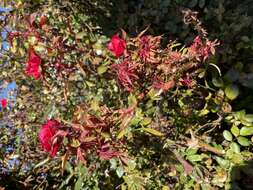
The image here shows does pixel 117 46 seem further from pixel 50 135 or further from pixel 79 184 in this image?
pixel 79 184

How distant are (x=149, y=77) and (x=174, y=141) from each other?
0.29 metres

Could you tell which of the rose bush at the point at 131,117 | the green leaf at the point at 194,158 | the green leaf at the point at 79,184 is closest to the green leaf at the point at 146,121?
the rose bush at the point at 131,117

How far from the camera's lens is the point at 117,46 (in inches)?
78.7

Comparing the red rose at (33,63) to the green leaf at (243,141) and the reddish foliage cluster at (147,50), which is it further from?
the green leaf at (243,141)

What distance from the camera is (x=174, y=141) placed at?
215cm

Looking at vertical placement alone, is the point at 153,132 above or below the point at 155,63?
below

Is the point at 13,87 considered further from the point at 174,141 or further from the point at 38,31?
the point at 174,141

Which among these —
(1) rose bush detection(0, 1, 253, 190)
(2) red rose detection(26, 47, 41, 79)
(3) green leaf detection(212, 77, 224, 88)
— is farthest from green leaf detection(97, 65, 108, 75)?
(3) green leaf detection(212, 77, 224, 88)

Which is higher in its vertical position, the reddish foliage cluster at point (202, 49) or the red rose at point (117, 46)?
the red rose at point (117, 46)

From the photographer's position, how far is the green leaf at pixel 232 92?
2.22 m

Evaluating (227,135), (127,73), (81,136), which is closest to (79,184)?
(81,136)

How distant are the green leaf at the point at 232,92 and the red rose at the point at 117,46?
0.50m

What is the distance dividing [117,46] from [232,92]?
1.79 ft

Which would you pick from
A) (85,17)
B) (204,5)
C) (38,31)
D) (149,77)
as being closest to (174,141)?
(149,77)
